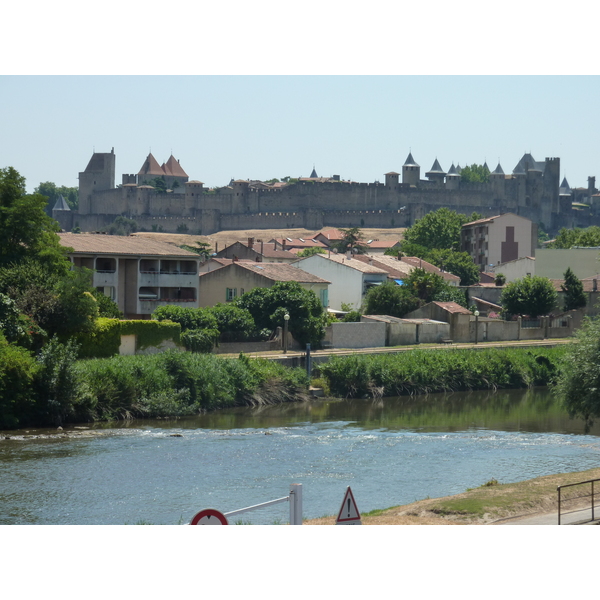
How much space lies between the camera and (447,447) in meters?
17.5

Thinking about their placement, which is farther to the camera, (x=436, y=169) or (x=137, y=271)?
(x=436, y=169)

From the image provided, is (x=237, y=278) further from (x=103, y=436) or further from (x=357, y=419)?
(x=103, y=436)

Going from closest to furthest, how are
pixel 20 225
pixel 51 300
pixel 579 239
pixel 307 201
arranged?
pixel 51 300 → pixel 20 225 → pixel 579 239 → pixel 307 201

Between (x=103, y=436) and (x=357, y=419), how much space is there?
5858 millimetres

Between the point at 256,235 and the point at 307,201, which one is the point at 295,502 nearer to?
the point at 256,235

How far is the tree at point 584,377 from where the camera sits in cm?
1394

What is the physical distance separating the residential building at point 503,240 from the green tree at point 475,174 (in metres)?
43.1

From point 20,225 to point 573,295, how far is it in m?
21.9

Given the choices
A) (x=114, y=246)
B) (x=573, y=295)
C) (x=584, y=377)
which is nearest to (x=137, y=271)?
(x=114, y=246)

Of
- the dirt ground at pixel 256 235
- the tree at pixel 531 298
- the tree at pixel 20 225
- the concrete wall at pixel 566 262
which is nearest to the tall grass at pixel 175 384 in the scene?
the tree at pixel 20 225

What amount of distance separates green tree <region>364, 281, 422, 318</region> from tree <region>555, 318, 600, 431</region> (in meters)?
19.3

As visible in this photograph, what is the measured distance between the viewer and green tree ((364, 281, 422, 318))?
3422cm

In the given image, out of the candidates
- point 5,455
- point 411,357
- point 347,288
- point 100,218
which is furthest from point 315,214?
point 5,455

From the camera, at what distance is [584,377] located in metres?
14.1
